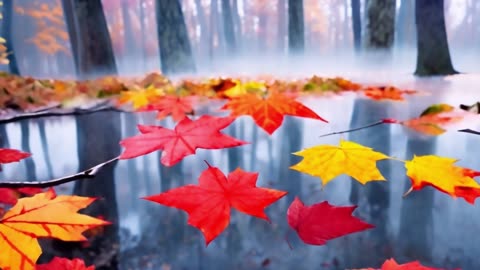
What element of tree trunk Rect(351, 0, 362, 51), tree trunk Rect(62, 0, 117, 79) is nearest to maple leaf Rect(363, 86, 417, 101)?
tree trunk Rect(351, 0, 362, 51)

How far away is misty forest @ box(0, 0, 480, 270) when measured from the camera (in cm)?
52

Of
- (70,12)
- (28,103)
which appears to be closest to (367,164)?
(28,103)

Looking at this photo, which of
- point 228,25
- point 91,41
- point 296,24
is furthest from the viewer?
point 228,25

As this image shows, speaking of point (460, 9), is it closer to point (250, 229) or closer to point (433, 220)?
point (433, 220)

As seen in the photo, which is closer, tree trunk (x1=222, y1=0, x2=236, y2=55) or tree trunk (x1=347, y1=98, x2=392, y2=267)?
tree trunk (x1=347, y1=98, x2=392, y2=267)

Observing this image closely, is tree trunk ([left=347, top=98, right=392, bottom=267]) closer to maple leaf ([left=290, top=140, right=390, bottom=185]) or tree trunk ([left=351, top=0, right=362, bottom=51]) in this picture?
maple leaf ([left=290, top=140, right=390, bottom=185])

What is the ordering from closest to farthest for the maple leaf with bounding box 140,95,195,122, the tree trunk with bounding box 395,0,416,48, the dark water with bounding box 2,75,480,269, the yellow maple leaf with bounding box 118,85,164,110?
1. the dark water with bounding box 2,75,480,269
2. the maple leaf with bounding box 140,95,195,122
3. the yellow maple leaf with bounding box 118,85,164,110
4. the tree trunk with bounding box 395,0,416,48

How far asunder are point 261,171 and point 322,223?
1.19 ft

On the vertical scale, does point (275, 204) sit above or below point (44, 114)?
below

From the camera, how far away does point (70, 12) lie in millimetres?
3512

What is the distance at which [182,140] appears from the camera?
2.52ft

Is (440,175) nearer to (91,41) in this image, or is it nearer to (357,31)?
(357,31)

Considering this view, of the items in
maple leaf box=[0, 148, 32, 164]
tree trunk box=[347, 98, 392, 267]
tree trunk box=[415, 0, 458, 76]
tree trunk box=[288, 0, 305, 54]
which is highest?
tree trunk box=[288, 0, 305, 54]

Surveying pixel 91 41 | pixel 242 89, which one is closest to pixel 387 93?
pixel 242 89
